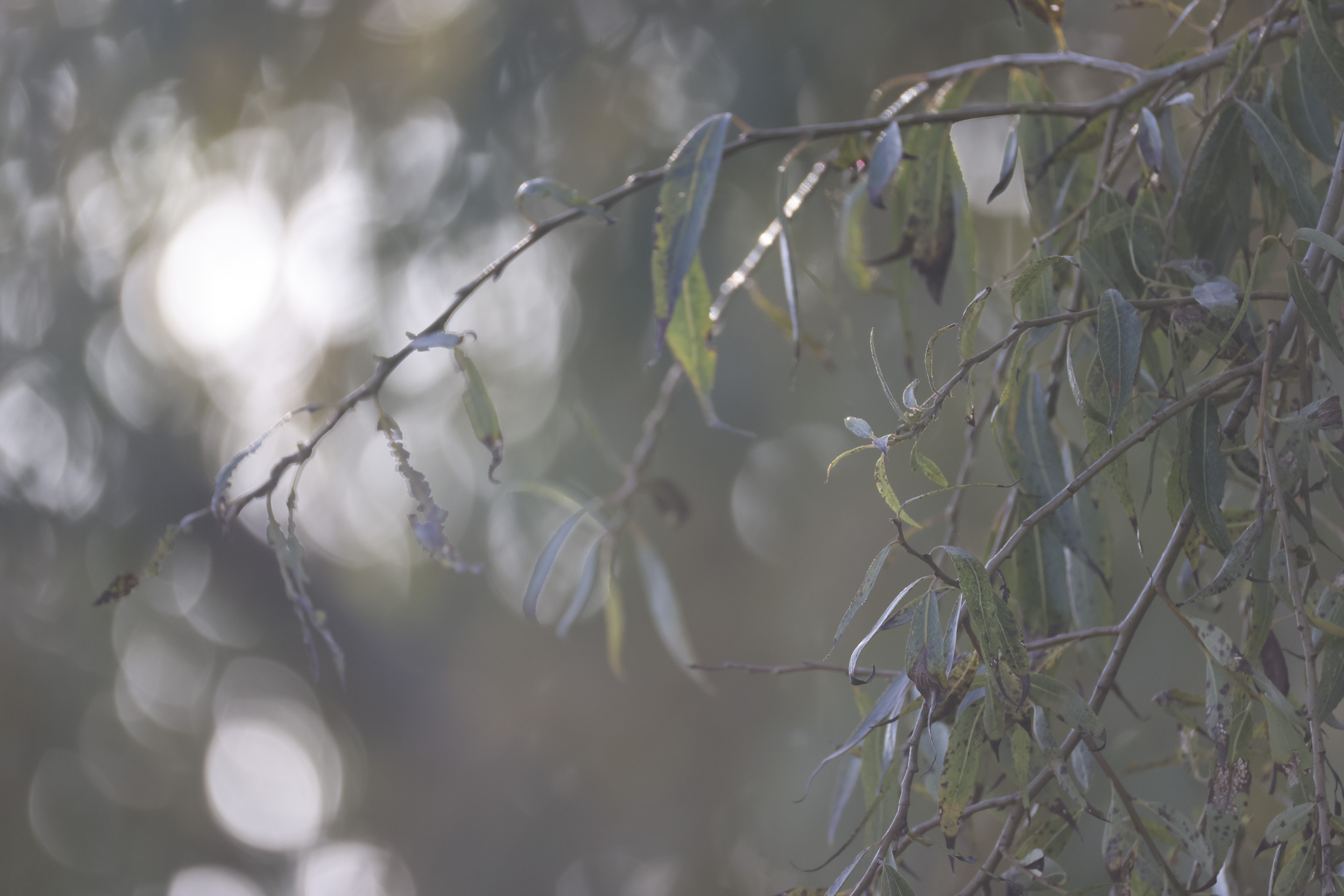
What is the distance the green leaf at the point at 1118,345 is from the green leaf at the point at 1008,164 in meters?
0.08

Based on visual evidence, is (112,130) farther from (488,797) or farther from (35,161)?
(488,797)

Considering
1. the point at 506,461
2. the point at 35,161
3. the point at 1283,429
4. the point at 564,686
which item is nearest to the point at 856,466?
the point at 506,461

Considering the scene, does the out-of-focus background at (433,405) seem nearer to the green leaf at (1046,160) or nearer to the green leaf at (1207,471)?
the green leaf at (1046,160)

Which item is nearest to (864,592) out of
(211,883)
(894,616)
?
(894,616)

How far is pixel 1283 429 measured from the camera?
35 centimetres

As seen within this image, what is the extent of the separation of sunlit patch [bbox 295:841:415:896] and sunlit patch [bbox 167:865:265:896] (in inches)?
4.0

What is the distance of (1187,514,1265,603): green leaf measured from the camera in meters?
0.25

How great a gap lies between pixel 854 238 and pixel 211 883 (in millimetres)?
1794

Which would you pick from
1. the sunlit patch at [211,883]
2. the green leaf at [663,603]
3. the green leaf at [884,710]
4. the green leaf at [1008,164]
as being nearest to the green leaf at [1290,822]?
the green leaf at [884,710]

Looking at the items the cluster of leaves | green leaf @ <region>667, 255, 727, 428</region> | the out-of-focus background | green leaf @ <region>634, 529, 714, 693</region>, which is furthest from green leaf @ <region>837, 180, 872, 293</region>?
the out-of-focus background

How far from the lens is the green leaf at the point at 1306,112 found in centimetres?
33

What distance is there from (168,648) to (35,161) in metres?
0.91

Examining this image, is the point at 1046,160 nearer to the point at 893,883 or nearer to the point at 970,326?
the point at 970,326

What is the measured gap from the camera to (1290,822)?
0.23 meters
